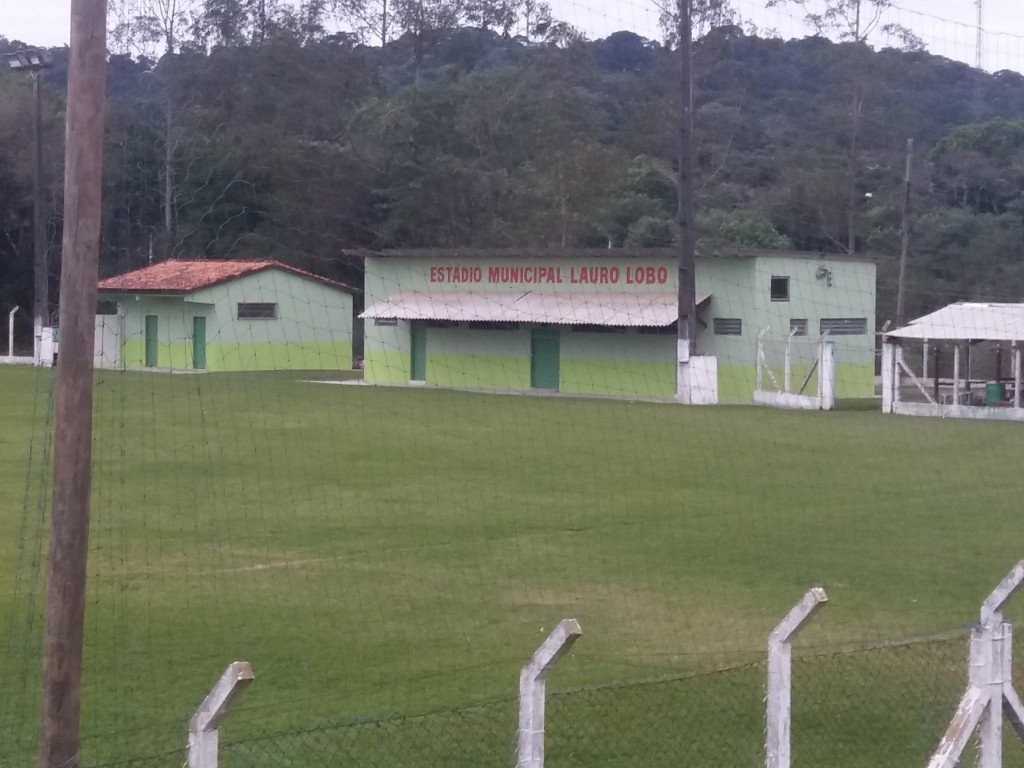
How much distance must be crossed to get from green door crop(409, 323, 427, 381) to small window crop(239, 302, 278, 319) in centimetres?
524

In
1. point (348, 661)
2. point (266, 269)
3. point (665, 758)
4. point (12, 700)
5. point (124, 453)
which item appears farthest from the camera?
point (266, 269)

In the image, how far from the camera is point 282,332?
34281mm

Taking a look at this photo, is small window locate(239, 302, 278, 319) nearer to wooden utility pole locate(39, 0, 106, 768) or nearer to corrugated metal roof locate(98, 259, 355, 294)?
corrugated metal roof locate(98, 259, 355, 294)

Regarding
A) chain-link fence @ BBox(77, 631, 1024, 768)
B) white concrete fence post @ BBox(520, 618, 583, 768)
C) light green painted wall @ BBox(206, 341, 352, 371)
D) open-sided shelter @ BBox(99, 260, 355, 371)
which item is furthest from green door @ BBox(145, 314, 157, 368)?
white concrete fence post @ BBox(520, 618, 583, 768)

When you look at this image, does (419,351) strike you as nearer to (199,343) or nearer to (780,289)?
(199,343)

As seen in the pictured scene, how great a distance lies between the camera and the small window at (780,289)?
33.2 meters

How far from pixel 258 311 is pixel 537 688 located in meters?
30.6

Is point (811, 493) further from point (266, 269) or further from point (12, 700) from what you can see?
point (266, 269)

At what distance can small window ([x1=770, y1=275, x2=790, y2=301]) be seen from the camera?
33.2m

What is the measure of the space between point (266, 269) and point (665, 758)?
76.4 feet

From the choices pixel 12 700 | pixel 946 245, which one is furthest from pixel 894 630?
pixel 946 245

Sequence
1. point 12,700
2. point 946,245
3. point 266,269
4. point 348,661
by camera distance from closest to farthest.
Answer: point 12,700 → point 348,661 → point 266,269 → point 946,245

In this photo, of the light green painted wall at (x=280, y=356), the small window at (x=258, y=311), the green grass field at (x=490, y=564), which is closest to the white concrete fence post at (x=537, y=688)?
the green grass field at (x=490, y=564)

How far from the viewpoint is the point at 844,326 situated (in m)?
35.0
